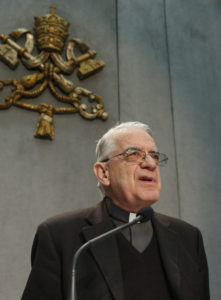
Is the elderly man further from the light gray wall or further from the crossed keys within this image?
the crossed keys

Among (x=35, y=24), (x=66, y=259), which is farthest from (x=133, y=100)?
(x=66, y=259)

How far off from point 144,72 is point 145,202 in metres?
1.92

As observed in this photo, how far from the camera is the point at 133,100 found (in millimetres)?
3189

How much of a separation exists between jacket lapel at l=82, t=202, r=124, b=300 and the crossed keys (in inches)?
48.7

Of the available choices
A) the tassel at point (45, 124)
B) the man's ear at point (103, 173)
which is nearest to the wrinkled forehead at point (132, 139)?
the man's ear at point (103, 173)

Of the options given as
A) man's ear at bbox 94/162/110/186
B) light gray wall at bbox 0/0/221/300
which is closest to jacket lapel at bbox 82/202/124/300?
man's ear at bbox 94/162/110/186

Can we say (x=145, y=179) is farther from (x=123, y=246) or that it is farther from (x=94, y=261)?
(x=94, y=261)

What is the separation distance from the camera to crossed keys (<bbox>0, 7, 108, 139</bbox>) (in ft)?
9.16

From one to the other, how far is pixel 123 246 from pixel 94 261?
0.64 ft

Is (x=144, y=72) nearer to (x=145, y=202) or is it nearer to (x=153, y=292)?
(x=145, y=202)

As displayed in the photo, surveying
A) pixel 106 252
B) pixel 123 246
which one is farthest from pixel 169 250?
pixel 106 252

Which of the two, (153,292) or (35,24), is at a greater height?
(35,24)

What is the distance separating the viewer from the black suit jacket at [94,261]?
1.43 m

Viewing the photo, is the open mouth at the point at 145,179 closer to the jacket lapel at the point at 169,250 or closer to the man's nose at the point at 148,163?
the man's nose at the point at 148,163
